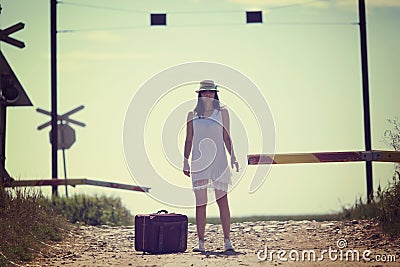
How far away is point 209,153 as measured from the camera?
41.1 feet

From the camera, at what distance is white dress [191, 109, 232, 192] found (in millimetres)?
12430

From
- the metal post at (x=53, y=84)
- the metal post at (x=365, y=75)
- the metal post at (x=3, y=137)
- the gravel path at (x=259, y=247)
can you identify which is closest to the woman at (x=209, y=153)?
the gravel path at (x=259, y=247)

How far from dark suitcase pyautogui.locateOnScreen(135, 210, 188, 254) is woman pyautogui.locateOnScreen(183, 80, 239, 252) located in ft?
1.06

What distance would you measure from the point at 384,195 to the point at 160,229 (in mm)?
3968

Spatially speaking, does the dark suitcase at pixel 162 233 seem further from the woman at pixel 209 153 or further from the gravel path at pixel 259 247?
the woman at pixel 209 153

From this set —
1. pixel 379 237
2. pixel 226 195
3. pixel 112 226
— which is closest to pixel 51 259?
Answer: pixel 226 195

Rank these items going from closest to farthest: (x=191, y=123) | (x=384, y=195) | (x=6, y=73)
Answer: (x=191, y=123), (x=384, y=195), (x=6, y=73)

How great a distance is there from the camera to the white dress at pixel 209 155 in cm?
1243

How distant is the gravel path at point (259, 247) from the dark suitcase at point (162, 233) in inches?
6.8

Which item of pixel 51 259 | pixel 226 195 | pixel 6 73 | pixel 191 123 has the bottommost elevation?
pixel 51 259

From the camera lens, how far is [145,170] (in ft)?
57.2

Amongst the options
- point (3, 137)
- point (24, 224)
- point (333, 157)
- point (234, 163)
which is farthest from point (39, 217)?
point (3, 137)

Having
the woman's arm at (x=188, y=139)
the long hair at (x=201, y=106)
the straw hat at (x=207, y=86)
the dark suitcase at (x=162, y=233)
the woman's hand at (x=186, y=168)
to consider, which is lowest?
the dark suitcase at (x=162, y=233)

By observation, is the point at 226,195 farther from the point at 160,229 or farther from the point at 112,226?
the point at 112,226
